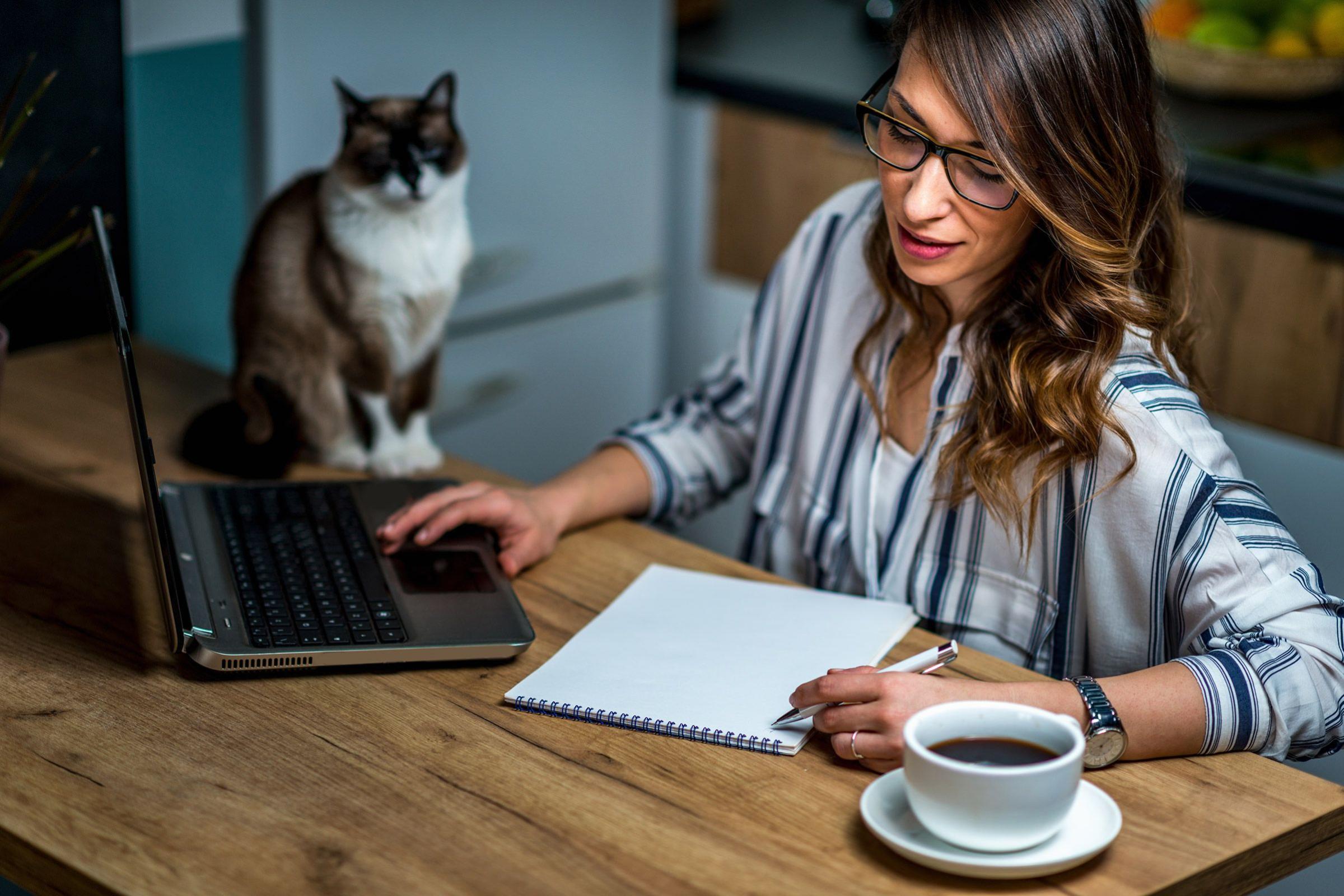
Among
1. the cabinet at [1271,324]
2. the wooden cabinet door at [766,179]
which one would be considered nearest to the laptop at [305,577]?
the cabinet at [1271,324]

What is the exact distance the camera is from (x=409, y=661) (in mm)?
1023

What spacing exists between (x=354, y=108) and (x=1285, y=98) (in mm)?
1500

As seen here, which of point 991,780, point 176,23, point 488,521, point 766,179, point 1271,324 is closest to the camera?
point 991,780

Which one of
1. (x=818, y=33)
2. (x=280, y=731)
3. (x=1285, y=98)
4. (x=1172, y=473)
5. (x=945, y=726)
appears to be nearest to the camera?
(x=945, y=726)

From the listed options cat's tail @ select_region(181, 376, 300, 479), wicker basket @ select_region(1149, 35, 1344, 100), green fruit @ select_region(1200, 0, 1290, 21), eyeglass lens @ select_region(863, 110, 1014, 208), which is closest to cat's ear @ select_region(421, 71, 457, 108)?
cat's tail @ select_region(181, 376, 300, 479)

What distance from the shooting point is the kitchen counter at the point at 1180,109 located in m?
1.80

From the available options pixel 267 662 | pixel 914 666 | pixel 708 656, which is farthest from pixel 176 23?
pixel 914 666

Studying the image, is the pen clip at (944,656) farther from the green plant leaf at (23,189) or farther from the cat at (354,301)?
the green plant leaf at (23,189)

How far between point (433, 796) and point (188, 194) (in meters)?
1.06

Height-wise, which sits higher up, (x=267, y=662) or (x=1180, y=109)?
(x=1180, y=109)

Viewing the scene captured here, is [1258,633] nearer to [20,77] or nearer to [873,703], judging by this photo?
[873,703]

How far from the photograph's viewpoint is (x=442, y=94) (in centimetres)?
130

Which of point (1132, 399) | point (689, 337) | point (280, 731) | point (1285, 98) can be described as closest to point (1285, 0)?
point (1285, 98)

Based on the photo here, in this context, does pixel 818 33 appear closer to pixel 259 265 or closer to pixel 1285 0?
pixel 1285 0
